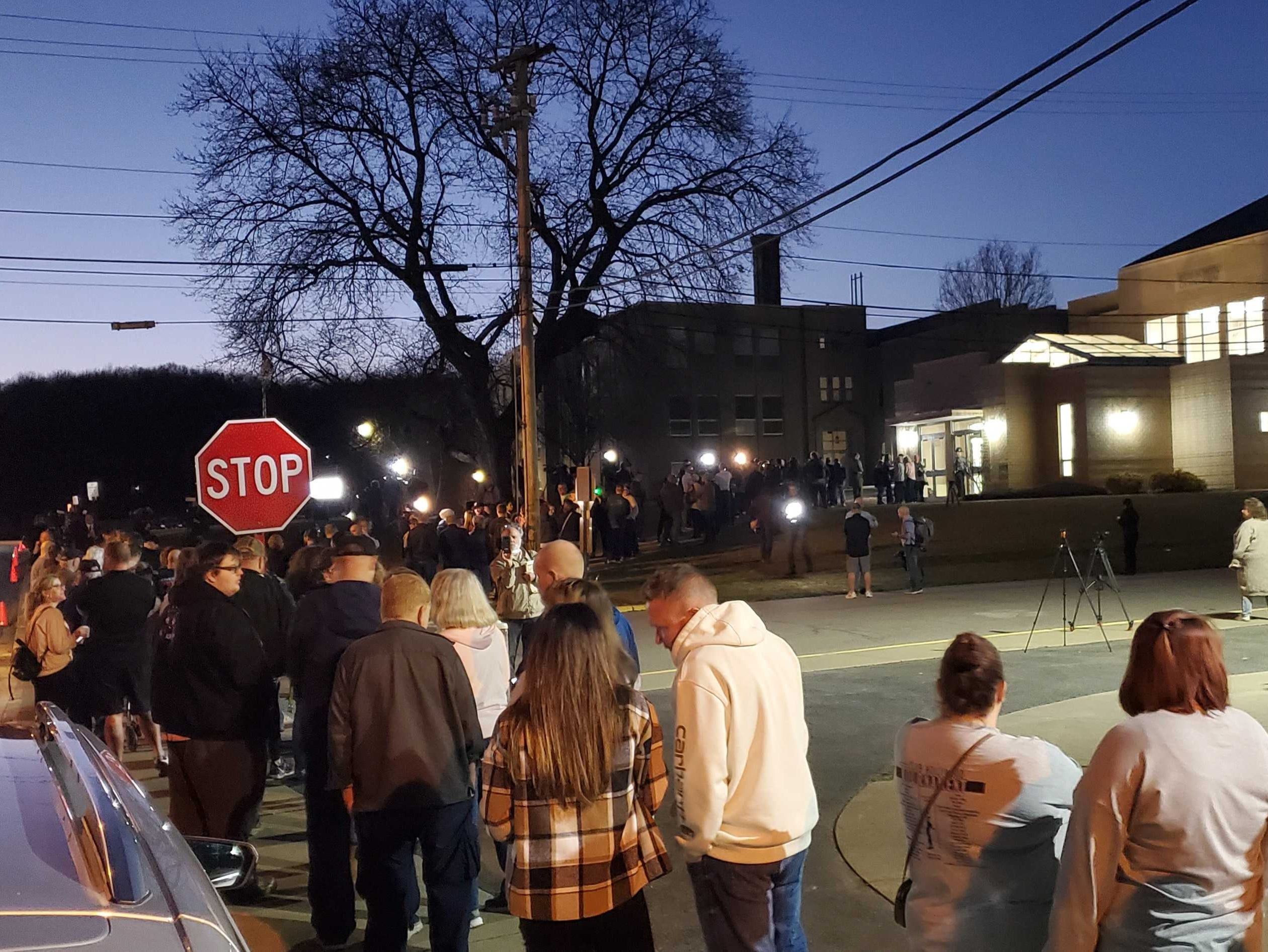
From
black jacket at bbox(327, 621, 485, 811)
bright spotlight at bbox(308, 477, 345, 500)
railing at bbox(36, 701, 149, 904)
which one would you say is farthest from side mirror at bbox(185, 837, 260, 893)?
bright spotlight at bbox(308, 477, 345, 500)

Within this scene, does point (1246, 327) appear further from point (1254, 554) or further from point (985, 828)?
point (985, 828)

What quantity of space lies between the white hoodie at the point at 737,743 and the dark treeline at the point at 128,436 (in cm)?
6805

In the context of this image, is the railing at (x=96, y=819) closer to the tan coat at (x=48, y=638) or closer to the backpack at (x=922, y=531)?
the tan coat at (x=48, y=638)

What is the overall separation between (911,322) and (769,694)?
66.9 metres

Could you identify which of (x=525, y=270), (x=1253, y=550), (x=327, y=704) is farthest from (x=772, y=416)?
(x=327, y=704)

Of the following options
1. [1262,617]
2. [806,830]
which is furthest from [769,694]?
[1262,617]

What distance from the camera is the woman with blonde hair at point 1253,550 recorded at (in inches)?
607

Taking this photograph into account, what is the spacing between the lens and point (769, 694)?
3.89 meters

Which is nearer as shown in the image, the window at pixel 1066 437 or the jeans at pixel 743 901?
the jeans at pixel 743 901

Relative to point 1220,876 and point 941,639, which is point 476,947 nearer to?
point 1220,876

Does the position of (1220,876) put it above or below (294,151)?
below

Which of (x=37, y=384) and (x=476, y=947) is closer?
(x=476, y=947)

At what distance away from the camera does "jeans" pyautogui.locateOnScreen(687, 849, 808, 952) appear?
3912 millimetres

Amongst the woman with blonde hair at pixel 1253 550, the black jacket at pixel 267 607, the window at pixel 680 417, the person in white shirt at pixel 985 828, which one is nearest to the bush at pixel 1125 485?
the woman with blonde hair at pixel 1253 550
